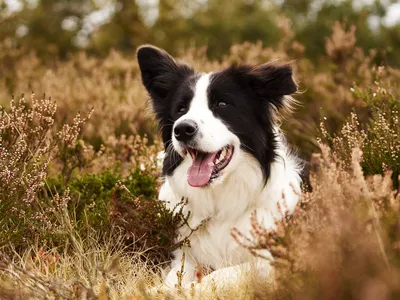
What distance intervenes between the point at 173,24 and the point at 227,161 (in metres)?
15.9

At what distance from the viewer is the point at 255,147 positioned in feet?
13.8

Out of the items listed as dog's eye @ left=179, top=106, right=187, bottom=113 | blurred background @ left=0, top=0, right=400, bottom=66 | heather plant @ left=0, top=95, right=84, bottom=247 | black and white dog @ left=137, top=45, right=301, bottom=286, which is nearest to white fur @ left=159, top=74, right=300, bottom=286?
black and white dog @ left=137, top=45, right=301, bottom=286

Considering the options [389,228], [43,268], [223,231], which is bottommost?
[43,268]

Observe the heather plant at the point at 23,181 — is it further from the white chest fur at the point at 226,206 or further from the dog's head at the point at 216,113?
the white chest fur at the point at 226,206

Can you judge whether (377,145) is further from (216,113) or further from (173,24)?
(173,24)

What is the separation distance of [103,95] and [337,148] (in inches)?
212

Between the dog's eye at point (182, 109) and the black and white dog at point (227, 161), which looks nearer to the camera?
the black and white dog at point (227, 161)

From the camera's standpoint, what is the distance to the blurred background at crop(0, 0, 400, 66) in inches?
696

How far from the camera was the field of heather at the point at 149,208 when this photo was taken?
7.77 ft

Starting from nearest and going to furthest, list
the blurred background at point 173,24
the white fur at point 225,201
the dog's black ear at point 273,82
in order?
the white fur at point 225,201 → the dog's black ear at point 273,82 → the blurred background at point 173,24

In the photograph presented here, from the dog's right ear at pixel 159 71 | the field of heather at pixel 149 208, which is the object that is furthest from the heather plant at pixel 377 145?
the dog's right ear at pixel 159 71

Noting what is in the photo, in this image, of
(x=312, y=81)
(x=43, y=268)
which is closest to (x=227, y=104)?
(x=43, y=268)

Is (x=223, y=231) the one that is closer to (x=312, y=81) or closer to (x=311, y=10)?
(x=312, y=81)

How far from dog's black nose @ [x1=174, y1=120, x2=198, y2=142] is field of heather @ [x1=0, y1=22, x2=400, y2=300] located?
1.97 feet
